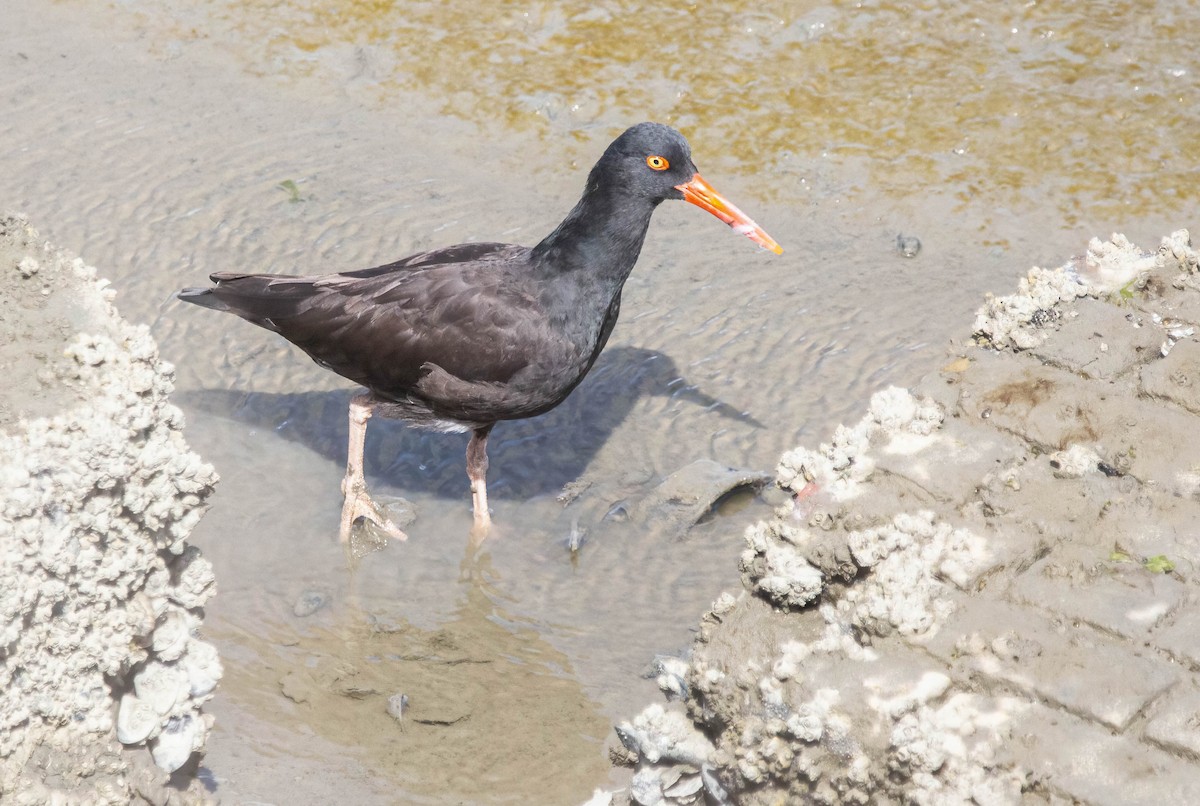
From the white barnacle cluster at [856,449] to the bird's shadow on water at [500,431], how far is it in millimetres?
2381

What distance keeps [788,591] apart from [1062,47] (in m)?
6.36

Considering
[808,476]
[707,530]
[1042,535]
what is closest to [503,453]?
[707,530]

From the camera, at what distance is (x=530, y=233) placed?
24.6 feet

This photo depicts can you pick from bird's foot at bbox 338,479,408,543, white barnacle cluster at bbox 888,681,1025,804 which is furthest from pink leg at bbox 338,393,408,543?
white barnacle cluster at bbox 888,681,1025,804

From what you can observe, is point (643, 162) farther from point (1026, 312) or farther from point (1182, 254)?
point (1182, 254)

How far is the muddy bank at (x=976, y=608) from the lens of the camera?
9.82 feet

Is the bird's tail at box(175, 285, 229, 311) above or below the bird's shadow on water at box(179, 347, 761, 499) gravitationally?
above

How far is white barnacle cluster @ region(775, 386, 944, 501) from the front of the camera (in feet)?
12.1

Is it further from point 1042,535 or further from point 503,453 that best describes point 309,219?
point 1042,535

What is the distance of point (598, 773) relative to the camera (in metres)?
4.30

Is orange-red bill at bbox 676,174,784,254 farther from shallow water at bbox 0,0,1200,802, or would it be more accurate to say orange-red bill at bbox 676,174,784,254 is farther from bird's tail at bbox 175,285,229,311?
bird's tail at bbox 175,285,229,311

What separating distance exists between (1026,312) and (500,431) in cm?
314

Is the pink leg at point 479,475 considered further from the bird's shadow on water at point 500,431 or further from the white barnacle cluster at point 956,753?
the white barnacle cluster at point 956,753

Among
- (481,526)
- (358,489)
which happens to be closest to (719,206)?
(481,526)
